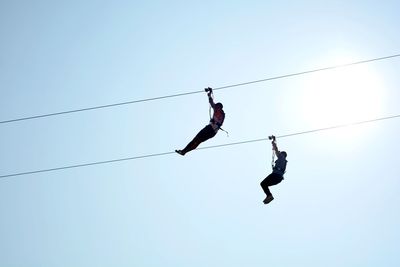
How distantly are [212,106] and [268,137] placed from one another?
2183 millimetres

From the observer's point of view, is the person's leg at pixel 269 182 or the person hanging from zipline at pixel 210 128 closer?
the person hanging from zipline at pixel 210 128

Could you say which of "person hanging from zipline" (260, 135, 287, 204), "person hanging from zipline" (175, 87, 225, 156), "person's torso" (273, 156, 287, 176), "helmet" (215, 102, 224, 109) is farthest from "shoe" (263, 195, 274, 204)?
"helmet" (215, 102, 224, 109)

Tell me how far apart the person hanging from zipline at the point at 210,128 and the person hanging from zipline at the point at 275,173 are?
79.5 inches

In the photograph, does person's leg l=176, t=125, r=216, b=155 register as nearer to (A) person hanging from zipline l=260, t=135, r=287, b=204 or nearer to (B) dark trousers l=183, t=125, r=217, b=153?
(B) dark trousers l=183, t=125, r=217, b=153

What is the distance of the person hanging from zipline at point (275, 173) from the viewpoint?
1831 cm

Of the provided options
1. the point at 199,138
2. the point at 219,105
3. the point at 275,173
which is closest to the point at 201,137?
the point at 199,138

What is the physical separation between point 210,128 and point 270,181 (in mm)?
2791

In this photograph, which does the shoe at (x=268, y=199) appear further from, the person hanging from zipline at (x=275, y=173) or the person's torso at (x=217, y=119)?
the person's torso at (x=217, y=119)

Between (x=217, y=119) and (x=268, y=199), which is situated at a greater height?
(x=217, y=119)

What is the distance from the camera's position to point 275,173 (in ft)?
60.0

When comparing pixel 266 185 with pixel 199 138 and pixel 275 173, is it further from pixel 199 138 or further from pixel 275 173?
pixel 199 138

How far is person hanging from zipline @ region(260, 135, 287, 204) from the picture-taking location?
18.3 meters

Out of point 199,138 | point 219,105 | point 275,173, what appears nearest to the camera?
point 219,105

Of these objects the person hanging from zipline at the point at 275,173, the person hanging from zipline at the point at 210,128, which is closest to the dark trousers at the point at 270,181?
the person hanging from zipline at the point at 275,173
